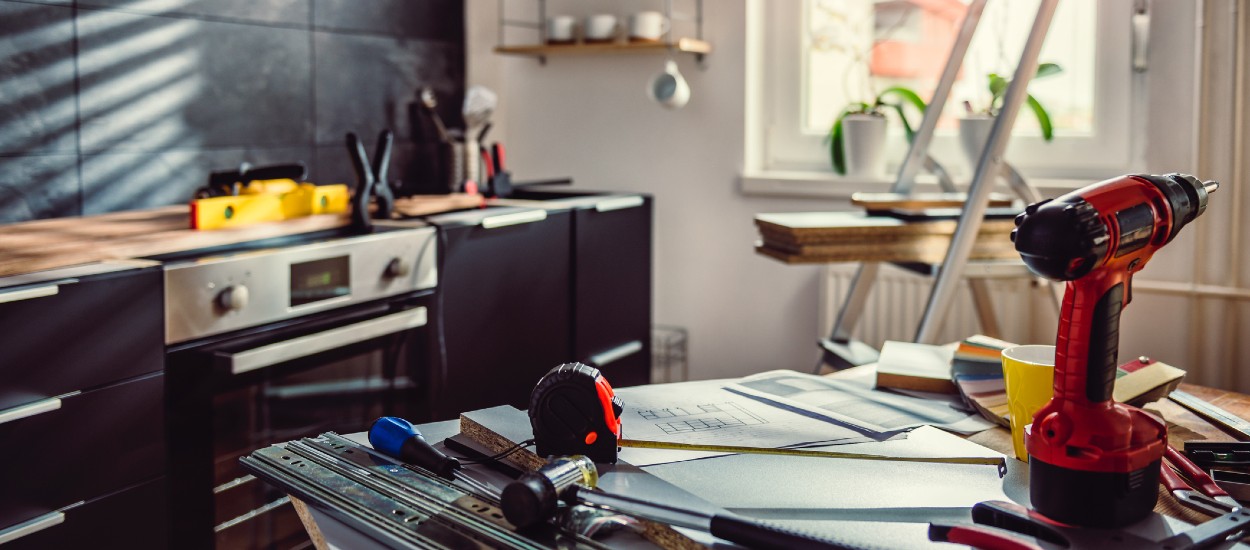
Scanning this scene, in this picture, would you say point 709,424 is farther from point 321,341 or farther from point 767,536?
point 321,341

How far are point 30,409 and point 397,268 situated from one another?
91cm

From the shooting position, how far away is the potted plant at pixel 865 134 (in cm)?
308

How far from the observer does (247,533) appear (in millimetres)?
2109

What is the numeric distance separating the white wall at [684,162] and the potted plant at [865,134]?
15 cm

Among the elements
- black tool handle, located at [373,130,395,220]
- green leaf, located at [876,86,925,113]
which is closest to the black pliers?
black tool handle, located at [373,130,395,220]

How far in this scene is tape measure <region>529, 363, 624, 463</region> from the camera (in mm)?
1065

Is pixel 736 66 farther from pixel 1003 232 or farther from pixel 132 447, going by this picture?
pixel 132 447

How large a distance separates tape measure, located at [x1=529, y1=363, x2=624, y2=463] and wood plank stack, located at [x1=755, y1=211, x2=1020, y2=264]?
3.91 feet

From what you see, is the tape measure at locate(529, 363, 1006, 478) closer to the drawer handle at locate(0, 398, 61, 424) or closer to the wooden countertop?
the drawer handle at locate(0, 398, 61, 424)

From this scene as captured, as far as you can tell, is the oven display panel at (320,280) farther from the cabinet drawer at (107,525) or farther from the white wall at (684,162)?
the white wall at (684,162)

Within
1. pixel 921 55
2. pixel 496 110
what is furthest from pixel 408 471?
pixel 496 110

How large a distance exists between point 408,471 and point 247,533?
47.5 inches

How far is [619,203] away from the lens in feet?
10.6

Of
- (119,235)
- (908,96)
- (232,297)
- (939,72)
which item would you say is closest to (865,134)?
(908,96)
